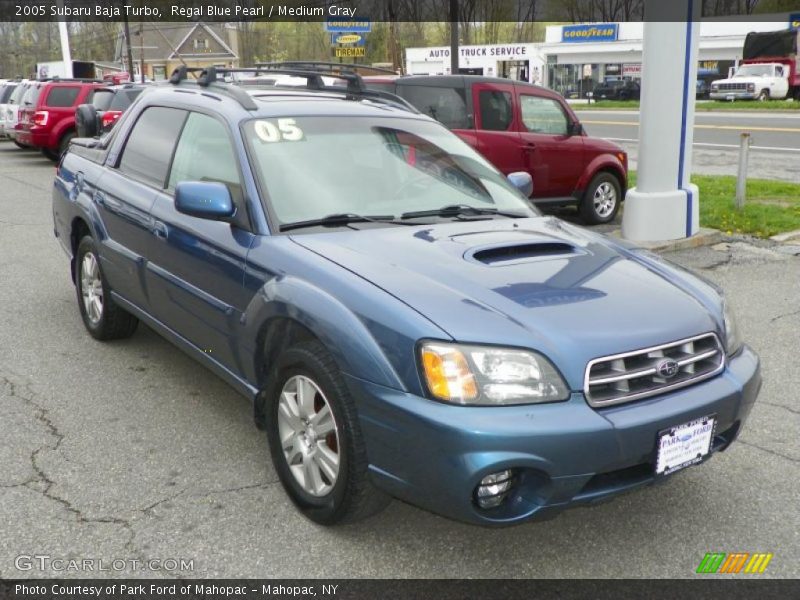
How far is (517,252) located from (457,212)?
21.9 inches

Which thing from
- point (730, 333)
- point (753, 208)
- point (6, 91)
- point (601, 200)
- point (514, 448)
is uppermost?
point (6, 91)

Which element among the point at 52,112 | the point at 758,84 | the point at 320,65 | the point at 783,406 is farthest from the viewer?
the point at 758,84

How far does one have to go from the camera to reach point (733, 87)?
3941cm

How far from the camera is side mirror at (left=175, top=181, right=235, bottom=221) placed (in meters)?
3.47

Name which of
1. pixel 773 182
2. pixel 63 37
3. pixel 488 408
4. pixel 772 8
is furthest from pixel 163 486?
pixel 772 8

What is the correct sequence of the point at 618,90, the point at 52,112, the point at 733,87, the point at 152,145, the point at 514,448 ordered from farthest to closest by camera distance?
1. the point at 618,90
2. the point at 733,87
3. the point at 52,112
4. the point at 152,145
5. the point at 514,448

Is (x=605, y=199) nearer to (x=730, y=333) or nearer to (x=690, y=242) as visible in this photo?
(x=690, y=242)

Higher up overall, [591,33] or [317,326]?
[591,33]

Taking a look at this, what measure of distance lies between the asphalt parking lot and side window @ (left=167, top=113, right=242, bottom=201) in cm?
124

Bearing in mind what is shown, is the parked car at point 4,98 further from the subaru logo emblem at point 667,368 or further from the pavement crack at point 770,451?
the subaru logo emblem at point 667,368

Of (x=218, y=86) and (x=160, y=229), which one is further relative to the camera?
(x=218, y=86)

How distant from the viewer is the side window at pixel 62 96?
18016mm

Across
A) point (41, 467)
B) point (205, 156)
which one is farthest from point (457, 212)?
point (41, 467)

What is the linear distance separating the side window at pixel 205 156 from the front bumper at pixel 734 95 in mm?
39879
